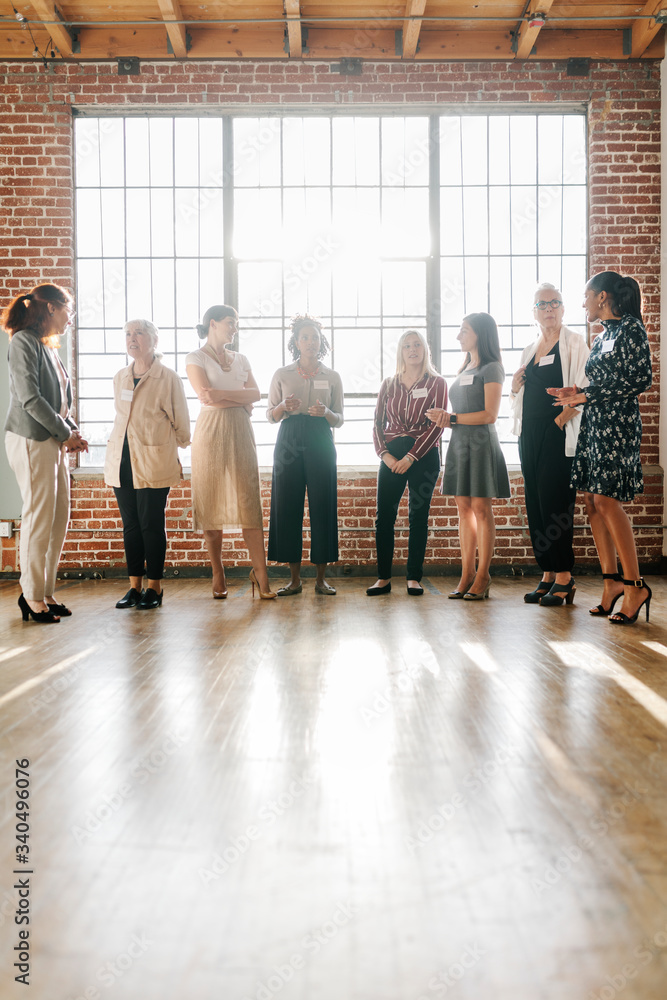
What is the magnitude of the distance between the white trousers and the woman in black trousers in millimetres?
1310

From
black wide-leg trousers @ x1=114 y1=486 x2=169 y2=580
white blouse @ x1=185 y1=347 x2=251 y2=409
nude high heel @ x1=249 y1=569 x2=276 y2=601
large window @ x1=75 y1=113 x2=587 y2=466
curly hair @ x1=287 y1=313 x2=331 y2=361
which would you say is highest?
large window @ x1=75 y1=113 x2=587 y2=466

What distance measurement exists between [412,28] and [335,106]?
0.73 metres

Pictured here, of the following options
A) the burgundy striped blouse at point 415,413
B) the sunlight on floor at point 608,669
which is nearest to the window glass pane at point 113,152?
the burgundy striped blouse at point 415,413

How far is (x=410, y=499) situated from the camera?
15.0ft

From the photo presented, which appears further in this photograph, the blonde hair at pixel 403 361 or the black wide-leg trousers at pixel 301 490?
the blonde hair at pixel 403 361

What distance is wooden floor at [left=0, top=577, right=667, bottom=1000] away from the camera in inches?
40.0

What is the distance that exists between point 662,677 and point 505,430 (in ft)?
11.7

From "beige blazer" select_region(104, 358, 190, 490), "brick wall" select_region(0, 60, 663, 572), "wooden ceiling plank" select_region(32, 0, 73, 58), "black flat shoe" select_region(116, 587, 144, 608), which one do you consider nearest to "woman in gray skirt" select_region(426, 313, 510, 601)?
"brick wall" select_region(0, 60, 663, 572)

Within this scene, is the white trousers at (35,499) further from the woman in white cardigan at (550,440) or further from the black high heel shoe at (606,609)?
the black high heel shoe at (606,609)

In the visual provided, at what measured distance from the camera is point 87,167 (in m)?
5.79

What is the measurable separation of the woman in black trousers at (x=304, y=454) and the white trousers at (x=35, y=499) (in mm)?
1310

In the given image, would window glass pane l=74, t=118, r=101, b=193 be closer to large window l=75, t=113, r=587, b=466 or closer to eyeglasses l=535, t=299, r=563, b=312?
large window l=75, t=113, r=587, b=466

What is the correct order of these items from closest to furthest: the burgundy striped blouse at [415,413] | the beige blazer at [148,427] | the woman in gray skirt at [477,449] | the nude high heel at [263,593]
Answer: the beige blazer at [148,427], the woman in gray skirt at [477,449], the nude high heel at [263,593], the burgundy striped blouse at [415,413]

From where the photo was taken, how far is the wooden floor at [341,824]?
1016 mm
